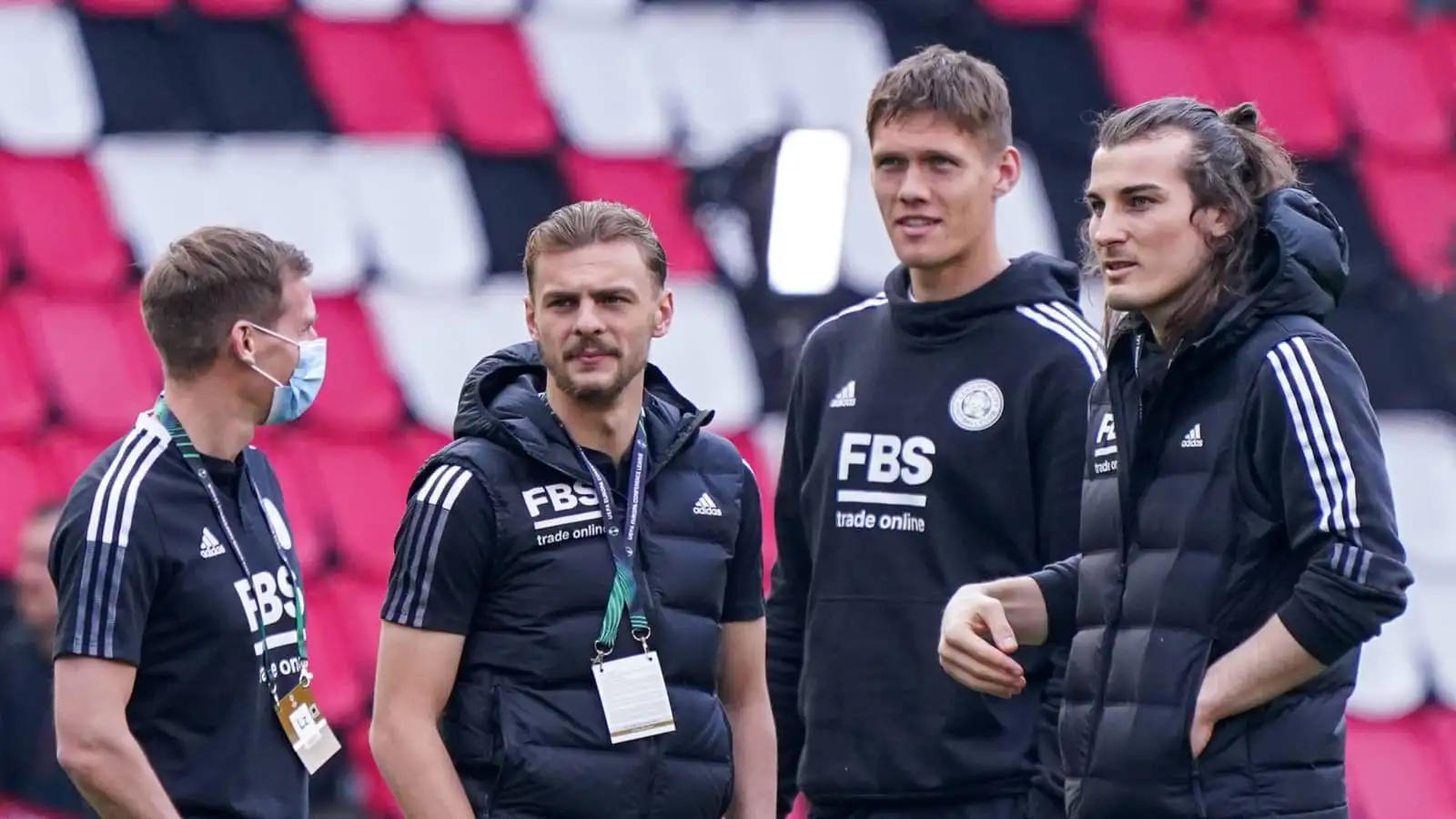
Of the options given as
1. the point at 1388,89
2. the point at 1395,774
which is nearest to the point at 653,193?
the point at 1388,89

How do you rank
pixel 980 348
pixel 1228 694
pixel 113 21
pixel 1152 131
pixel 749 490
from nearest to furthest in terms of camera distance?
pixel 1228 694, pixel 1152 131, pixel 749 490, pixel 980 348, pixel 113 21

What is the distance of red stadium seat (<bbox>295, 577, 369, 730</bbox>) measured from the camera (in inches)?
210

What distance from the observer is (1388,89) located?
635 cm

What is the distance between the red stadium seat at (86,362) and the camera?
543 centimetres

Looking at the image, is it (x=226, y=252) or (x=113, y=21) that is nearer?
(x=226, y=252)

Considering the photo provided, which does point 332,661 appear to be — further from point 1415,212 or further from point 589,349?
point 1415,212

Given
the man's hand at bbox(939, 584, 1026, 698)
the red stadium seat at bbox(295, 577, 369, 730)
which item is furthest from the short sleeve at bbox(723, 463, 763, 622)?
the red stadium seat at bbox(295, 577, 369, 730)

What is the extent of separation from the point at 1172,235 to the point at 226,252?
1.31m

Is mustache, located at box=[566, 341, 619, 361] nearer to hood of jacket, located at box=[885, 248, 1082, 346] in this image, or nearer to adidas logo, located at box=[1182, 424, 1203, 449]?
hood of jacket, located at box=[885, 248, 1082, 346]

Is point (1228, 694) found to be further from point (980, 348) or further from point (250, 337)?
point (250, 337)

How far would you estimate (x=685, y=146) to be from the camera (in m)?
5.89

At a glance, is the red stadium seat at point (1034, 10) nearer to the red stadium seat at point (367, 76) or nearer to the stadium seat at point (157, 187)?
the red stadium seat at point (367, 76)

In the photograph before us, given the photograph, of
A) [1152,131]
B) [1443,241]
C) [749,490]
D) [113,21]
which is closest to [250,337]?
[749,490]

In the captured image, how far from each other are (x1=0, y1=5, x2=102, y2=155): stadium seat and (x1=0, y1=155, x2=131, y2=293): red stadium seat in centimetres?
5
